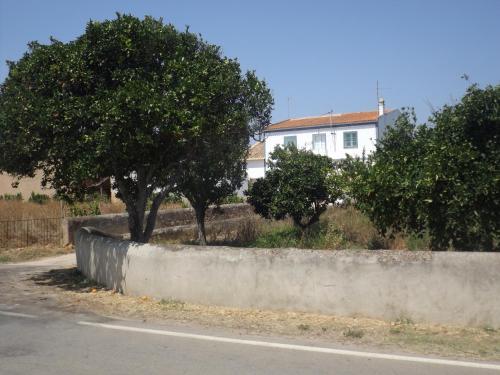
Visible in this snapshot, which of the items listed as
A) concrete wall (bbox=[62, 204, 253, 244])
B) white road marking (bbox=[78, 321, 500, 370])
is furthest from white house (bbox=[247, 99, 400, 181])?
white road marking (bbox=[78, 321, 500, 370])

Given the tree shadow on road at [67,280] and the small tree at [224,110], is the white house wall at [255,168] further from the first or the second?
the tree shadow on road at [67,280]

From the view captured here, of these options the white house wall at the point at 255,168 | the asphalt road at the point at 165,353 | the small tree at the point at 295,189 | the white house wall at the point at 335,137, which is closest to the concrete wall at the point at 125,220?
the small tree at the point at 295,189

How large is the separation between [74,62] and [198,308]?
15.8 ft

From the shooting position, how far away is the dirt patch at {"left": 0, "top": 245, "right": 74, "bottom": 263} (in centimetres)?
1600

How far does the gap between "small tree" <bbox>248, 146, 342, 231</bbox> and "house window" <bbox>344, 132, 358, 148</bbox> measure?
3274 centimetres

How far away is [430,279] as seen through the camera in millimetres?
7293

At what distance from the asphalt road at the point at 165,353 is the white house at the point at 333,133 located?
129ft

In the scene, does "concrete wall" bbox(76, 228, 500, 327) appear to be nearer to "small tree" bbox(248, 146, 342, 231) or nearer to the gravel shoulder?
the gravel shoulder

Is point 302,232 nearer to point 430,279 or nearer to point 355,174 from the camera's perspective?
point 355,174

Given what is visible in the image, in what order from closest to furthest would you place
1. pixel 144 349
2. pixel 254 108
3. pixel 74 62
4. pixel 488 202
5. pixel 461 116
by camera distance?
pixel 144 349 < pixel 488 202 < pixel 461 116 < pixel 74 62 < pixel 254 108

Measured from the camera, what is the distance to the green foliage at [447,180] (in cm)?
835

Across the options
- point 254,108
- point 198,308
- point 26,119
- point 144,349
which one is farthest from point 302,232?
point 144,349

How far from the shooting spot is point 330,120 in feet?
165

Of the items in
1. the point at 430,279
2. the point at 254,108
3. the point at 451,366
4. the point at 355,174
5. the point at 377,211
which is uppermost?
the point at 254,108
